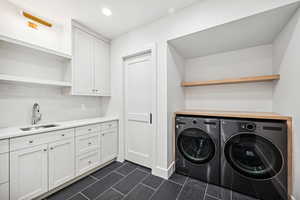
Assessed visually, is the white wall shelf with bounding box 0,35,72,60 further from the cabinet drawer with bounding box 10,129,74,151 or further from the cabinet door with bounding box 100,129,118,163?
the cabinet door with bounding box 100,129,118,163

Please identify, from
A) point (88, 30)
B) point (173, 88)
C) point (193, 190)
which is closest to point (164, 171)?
point (193, 190)

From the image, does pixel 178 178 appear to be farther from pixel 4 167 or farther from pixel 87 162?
pixel 4 167

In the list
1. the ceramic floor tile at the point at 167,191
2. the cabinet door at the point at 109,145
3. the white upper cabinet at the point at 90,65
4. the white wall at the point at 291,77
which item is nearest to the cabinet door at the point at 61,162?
the cabinet door at the point at 109,145

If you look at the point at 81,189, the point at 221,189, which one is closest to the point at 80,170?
the point at 81,189

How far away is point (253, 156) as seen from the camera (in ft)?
4.91

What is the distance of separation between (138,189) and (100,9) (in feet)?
9.10

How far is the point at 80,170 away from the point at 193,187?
69.0 inches

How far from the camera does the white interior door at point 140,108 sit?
2156 millimetres

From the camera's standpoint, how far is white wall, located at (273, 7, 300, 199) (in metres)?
1.24

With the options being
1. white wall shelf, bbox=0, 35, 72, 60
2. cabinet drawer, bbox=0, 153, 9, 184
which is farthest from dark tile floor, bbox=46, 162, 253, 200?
white wall shelf, bbox=0, 35, 72, 60

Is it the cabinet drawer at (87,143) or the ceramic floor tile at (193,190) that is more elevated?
the cabinet drawer at (87,143)

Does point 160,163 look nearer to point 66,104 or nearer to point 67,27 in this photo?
point 66,104

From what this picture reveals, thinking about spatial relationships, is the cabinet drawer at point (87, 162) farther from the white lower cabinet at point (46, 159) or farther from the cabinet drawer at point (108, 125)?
the cabinet drawer at point (108, 125)

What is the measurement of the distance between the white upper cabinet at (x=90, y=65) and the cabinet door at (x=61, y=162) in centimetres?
89
